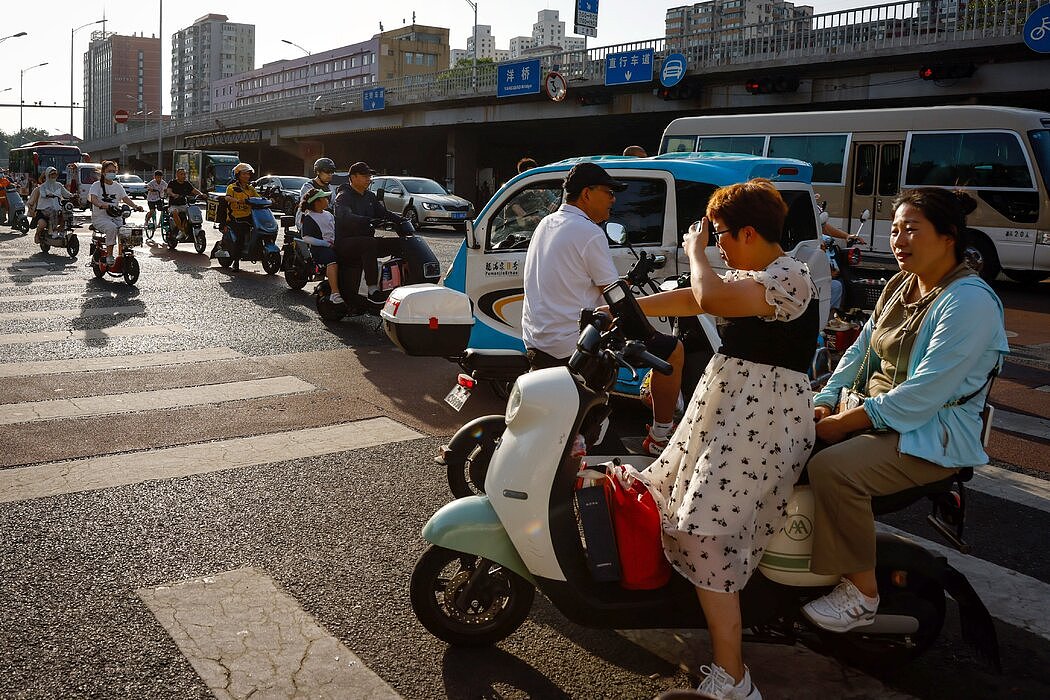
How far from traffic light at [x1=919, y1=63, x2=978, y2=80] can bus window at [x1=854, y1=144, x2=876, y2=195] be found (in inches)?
326

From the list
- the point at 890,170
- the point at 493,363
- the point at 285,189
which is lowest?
the point at 493,363

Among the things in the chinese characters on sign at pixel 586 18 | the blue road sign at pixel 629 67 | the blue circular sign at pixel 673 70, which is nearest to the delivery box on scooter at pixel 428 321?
the blue circular sign at pixel 673 70

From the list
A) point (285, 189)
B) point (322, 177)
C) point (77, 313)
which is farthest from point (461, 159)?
point (77, 313)

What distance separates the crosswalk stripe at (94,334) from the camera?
32.0ft

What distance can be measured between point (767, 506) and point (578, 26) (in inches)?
1515

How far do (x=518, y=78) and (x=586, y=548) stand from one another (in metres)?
38.1

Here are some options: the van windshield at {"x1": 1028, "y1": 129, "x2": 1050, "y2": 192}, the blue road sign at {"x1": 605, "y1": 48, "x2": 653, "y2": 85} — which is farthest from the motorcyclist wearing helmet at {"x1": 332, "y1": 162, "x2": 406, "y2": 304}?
the blue road sign at {"x1": 605, "y1": 48, "x2": 653, "y2": 85}

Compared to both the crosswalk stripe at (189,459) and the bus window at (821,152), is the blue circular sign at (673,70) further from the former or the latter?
the crosswalk stripe at (189,459)

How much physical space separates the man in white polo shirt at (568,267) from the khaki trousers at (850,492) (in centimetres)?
156

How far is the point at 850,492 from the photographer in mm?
3018

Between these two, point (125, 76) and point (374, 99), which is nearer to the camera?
point (374, 99)

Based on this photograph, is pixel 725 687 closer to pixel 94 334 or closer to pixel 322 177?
pixel 94 334

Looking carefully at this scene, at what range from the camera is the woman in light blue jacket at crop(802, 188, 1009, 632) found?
3025mm

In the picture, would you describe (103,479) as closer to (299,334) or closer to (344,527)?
(344,527)
